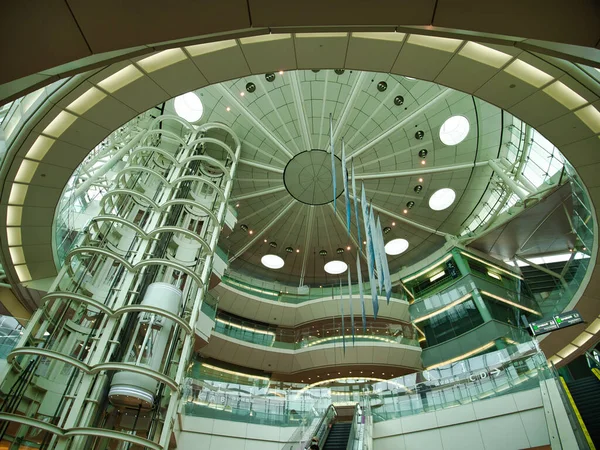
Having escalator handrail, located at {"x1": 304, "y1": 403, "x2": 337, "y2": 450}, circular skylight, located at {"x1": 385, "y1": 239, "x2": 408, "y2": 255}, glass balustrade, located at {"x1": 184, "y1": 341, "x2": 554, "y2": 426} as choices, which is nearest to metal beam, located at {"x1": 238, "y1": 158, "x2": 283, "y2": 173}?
circular skylight, located at {"x1": 385, "y1": 239, "x2": 408, "y2": 255}

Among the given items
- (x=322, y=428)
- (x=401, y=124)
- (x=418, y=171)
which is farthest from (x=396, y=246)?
(x=322, y=428)

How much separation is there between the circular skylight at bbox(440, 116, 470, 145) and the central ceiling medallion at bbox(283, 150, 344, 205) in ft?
23.6

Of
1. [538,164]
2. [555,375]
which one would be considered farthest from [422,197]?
[555,375]

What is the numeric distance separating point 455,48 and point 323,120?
15.9 metres

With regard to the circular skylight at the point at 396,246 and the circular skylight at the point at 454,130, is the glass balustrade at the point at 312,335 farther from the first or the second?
the circular skylight at the point at 454,130

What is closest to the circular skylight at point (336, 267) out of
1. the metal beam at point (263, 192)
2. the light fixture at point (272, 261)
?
the light fixture at point (272, 261)

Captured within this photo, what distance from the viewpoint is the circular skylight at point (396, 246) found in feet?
104

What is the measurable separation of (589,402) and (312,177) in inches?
731

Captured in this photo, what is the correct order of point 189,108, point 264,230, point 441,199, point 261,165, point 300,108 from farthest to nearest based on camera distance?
point 264,230, point 441,199, point 261,165, point 189,108, point 300,108

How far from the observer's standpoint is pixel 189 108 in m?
23.3

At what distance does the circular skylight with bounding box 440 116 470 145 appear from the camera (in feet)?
76.9

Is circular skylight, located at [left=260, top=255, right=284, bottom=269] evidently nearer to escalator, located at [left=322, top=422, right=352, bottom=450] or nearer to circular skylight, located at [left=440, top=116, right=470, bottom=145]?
circular skylight, located at [left=440, top=116, right=470, bottom=145]

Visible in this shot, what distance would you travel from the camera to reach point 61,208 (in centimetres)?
1406

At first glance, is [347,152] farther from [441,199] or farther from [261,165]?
[441,199]
